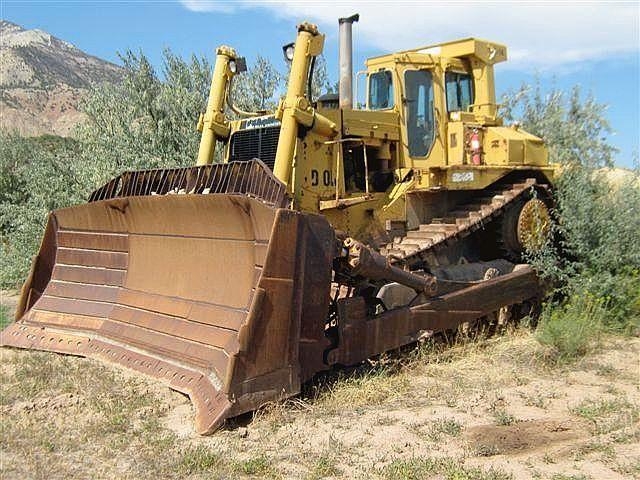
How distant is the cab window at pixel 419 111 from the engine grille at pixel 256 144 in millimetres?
1717

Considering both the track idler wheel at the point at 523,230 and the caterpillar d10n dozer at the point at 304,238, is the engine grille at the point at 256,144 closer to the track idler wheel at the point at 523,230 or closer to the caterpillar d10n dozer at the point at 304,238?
the caterpillar d10n dozer at the point at 304,238

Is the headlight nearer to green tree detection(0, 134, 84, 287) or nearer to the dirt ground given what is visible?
the dirt ground

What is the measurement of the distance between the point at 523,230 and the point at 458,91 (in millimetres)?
1990

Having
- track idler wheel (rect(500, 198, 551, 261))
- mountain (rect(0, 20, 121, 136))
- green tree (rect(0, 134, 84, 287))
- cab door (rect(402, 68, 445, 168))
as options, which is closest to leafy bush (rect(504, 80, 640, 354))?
track idler wheel (rect(500, 198, 551, 261))

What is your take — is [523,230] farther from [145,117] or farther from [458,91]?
[145,117]

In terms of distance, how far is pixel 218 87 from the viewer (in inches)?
357

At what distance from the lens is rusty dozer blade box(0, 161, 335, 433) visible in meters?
5.47

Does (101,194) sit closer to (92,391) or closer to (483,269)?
(92,391)

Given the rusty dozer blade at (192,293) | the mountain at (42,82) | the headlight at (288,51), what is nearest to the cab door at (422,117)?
the headlight at (288,51)

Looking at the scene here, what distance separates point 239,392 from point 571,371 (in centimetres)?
370

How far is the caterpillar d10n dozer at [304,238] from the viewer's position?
224 inches

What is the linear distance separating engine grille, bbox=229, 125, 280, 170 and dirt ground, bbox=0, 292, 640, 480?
2778 millimetres

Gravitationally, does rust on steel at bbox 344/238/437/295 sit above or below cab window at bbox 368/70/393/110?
below

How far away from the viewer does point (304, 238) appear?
18.7 feet
